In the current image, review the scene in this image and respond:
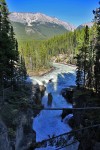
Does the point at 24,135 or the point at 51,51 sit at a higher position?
the point at 51,51

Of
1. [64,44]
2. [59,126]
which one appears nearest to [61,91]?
[59,126]

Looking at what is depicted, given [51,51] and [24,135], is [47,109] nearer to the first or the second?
[24,135]

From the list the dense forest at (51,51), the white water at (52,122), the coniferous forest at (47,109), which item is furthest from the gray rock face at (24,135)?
the dense forest at (51,51)

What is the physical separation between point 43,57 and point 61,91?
55.7 m

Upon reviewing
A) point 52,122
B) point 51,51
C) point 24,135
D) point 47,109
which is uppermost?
point 51,51

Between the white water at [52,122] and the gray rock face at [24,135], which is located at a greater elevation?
the gray rock face at [24,135]

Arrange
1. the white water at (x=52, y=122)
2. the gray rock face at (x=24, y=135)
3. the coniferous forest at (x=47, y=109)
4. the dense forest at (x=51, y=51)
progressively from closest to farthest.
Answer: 1. the coniferous forest at (x=47, y=109)
2. the gray rock face at (x=24, y=135)
3. the white water at (x=52, y=122)
4. the dense forest at (x=51, y=51)

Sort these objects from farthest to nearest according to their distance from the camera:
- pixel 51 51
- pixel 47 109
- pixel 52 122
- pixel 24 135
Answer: pixel 51 51 → pixel 52 122 → pixel 24 135 → pixel 47 109

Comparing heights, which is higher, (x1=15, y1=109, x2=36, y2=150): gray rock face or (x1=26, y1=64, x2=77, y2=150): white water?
(x1=15, y1=109, x2=36, y2=150): gray rock face

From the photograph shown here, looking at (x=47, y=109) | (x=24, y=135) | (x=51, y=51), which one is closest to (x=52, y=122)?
(x=24, y=135)

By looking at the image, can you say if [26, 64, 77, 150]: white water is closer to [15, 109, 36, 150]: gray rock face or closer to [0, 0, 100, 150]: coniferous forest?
[0, 0, 100, 150]: coniferous forest

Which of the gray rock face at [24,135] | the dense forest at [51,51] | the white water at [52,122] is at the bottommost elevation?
the white water at [52,122]

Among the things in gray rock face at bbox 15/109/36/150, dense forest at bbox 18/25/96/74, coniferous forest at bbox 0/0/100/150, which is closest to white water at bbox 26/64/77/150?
coniferous forest at bbox 0/0/100/150

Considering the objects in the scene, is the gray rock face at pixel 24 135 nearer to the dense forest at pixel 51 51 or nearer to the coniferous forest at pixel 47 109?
the coniferous forest at pixel 47 109
